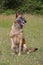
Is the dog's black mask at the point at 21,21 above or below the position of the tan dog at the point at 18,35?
above

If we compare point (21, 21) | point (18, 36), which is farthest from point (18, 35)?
point (21, 21)

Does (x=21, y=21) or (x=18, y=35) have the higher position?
(x=21, y=21)

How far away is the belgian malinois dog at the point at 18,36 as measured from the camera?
953 centimetres

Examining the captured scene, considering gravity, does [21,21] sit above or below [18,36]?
above

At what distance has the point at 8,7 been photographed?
3350 cm

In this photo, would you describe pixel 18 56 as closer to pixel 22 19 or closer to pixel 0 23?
pixel 22 19

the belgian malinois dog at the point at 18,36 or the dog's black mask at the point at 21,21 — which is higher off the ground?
the dog's black mask at the point at 21,21

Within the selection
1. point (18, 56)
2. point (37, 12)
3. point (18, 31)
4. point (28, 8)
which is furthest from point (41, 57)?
point (28, 8)

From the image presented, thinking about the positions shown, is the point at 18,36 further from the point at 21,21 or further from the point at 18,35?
the point at 21,21

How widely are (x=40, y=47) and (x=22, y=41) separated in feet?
4.72

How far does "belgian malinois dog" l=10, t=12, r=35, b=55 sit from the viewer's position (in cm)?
953

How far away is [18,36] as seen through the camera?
9.62 meters

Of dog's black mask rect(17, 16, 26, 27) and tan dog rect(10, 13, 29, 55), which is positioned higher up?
dog's black mask rect(17, 16, 26, 27)

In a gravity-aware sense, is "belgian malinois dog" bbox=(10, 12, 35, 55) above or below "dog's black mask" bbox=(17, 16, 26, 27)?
below
